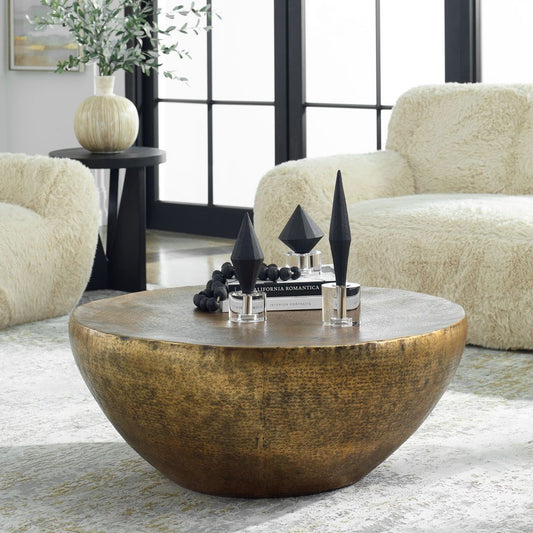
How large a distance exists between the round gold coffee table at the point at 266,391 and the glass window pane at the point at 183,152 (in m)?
3.93

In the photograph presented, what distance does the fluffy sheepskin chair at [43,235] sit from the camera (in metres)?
3.51

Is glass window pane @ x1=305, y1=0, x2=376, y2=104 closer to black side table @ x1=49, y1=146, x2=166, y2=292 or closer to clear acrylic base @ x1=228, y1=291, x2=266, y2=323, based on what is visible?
black side table @ x1=49, y1=146, x2=166, y2=292

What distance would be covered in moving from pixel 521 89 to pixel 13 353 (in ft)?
6.32

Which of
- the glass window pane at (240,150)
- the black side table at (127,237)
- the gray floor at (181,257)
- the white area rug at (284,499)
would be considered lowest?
the white area rug at (284,499)

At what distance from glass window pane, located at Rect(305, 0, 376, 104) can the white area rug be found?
105 inches

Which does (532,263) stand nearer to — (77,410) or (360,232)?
(360,232)

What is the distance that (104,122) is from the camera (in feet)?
13.4

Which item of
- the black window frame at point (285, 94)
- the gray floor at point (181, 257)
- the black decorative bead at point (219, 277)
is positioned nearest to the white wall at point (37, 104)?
the black window frame at point (285, 94)

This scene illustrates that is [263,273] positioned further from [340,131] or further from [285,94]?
[285,94]

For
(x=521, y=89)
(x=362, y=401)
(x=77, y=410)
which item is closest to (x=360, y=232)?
(x=521, y=89)

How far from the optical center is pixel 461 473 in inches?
81.1

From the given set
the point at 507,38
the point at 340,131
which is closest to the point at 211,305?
the point at 507,38

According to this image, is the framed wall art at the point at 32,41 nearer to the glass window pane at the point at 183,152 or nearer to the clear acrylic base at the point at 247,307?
the glass window pane at the point at 183,152

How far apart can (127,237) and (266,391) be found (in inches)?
103
